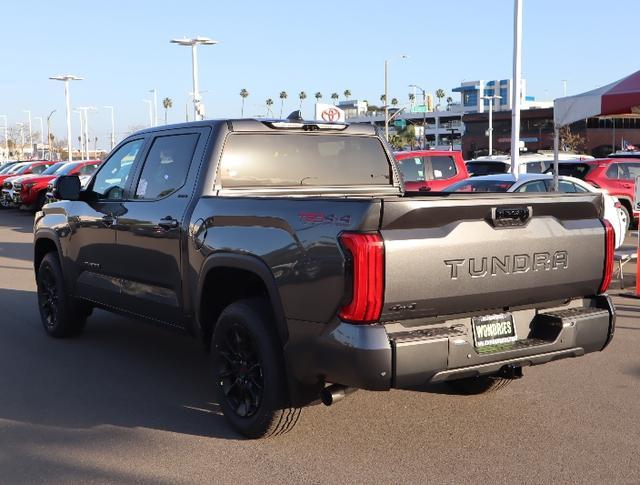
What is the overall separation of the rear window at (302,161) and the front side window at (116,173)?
1.23 m

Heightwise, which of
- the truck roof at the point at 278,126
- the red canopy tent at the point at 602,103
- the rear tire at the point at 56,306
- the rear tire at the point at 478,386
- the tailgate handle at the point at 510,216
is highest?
the red canopy tent at the point at 602,103

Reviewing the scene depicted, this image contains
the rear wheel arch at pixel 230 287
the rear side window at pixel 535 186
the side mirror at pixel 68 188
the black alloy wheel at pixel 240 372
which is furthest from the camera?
the rear side window at pixel 535 186

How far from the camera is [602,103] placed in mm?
12367

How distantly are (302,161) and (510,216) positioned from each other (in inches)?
80.2

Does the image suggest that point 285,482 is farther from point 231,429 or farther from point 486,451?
point 486,451

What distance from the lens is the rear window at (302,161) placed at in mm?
5527

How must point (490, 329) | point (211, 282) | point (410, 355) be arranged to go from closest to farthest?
point (410, 355), point (490, 329), point (211, 282)

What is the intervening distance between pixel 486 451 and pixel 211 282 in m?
2.04

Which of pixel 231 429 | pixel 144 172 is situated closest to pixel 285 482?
pixel 231 429

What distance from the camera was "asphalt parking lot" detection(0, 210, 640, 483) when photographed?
4250mm

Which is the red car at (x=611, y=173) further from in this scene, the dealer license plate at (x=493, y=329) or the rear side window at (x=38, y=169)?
the rear side window at (x=38, y=169)

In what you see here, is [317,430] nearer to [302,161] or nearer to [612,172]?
[302,161]

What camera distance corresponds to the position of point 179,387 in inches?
233

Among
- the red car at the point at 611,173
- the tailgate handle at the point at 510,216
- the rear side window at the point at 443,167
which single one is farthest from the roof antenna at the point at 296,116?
the red car at the point at 611,173
